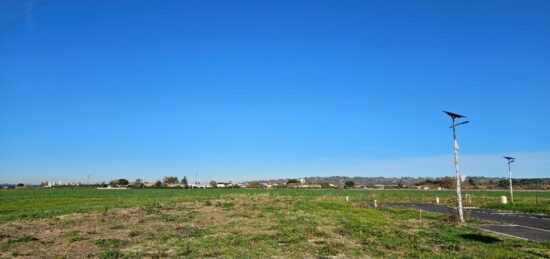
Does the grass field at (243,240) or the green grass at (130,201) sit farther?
the green grass at (130,201)

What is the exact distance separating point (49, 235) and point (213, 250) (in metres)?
12.0

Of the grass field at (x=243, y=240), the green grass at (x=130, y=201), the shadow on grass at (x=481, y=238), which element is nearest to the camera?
the grass field at (x=243, y=240)

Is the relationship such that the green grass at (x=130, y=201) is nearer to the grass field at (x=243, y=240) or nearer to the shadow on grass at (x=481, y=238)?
the grass field at (x=243, y=240)

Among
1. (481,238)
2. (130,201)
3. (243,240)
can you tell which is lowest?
(130,201)

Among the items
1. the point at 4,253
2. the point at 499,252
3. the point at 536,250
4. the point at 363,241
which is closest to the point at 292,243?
the point at 363,241

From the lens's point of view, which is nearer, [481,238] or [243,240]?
[243,240]

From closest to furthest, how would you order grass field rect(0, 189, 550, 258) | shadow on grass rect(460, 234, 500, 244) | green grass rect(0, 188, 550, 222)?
grass field rect(0, 189, 550, 258)
shadow on grass rect(460, 234, 500, 244)
green grass rect(0, 188, 550, 222)

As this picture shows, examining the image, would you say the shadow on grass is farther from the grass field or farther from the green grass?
the green grass

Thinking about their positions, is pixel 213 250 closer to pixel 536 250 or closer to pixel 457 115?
pixel 536 250

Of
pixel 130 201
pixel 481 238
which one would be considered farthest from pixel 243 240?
pixel 130 201

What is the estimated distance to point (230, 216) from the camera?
116 ft

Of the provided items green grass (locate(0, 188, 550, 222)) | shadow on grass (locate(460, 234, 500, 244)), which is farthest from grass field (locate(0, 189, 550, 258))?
green grass (locate(0, 188, 550, 222))

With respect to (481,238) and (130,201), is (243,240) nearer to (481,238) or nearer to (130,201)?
(481,238)

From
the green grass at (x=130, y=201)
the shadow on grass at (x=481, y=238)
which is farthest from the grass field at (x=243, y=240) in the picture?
the green grass at (x=130, y=201)
